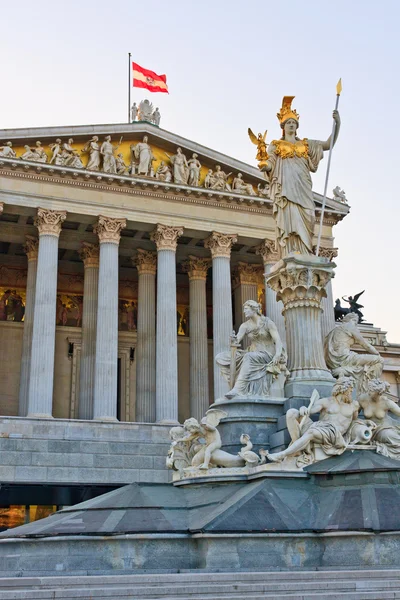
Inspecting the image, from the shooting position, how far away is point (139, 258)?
149 feet

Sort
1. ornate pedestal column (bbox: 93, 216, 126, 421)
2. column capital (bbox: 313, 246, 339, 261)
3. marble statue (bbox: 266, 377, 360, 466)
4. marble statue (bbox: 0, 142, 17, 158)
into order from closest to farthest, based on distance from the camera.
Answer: marble statue (bbox: 266, 377, 360, 466)
ornate pedestal column (bbox: 93, 216, 126, 421)
marble statue (bbox: 0, 142, 17, 158)
column capital (bbox: 313, 246, 339, 261)

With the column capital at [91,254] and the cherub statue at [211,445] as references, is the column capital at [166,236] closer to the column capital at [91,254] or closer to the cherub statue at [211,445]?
the column capital at [91,254]

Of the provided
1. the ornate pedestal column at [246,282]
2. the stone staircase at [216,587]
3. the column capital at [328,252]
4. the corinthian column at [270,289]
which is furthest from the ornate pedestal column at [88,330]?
the stone staircase at [216,587]

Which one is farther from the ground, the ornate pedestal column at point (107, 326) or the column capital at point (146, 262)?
the column capital at point (146, 262)

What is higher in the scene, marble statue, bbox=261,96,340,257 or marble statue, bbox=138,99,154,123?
marble statue, bbox=138,99,154,123

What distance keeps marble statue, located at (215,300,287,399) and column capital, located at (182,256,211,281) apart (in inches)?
1180

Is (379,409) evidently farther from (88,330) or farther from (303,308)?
(88,330)

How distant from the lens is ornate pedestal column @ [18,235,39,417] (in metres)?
39.1

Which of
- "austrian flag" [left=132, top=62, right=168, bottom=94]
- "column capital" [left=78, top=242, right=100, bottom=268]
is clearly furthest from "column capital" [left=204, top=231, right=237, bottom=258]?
"austrian flag" [left=132, top=62, right=168, bottom=94]

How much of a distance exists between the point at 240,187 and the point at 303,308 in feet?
93.4

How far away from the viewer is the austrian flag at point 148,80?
1770 inches

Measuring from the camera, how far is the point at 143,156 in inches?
1677

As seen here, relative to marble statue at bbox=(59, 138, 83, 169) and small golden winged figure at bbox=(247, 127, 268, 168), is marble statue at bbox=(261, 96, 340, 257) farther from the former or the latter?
marble statue at bbox=(59, 138, 83, 169)

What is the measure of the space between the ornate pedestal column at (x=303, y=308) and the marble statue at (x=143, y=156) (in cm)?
2664
